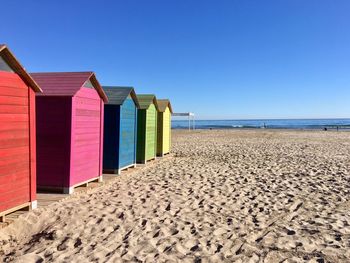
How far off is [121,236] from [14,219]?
171 cm

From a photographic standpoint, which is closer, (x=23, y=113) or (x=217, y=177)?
(x=23, y=113)

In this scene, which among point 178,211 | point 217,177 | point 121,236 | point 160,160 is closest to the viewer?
point 121,236

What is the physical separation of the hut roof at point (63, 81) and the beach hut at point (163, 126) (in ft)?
20.5

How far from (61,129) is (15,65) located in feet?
6.48

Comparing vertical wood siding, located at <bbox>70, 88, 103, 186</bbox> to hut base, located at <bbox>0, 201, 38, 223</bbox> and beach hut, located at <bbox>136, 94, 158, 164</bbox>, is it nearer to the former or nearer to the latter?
hut base, located at <bbox>0, 201, 38, 223</bbox>

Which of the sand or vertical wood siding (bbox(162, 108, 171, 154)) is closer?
the sand

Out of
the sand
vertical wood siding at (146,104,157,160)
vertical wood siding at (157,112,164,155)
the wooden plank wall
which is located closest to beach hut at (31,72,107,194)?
the sand

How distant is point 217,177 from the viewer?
9117mm

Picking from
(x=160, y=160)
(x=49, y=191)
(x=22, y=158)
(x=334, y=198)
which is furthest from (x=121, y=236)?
(x=160, y=160)

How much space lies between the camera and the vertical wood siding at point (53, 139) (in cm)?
689

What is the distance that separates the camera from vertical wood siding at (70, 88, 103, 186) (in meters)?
7.12

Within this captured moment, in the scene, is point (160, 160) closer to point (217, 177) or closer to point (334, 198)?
point (217, 177)

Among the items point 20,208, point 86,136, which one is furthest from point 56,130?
point 20,208

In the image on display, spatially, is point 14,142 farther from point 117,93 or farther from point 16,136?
point 117,93
